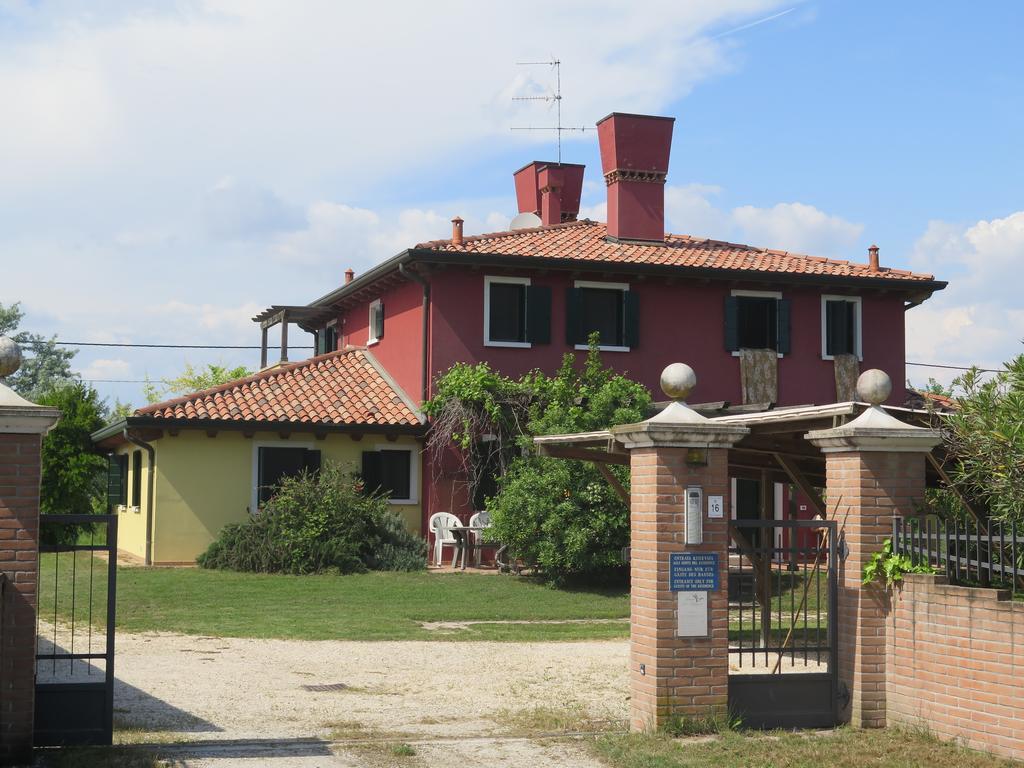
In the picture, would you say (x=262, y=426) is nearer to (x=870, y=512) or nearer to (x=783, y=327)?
(x=783, y=327)

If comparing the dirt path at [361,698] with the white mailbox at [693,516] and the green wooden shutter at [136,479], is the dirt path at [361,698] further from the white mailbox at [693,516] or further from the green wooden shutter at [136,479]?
the green wooden shutter at [136,479]

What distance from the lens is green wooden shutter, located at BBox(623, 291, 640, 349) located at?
83.8 ft

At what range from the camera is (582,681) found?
1167cm

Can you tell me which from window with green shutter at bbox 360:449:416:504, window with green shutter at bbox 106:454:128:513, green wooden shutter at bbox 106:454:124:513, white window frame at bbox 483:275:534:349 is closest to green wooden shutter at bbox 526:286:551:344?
white window frame at bbox 483:275:534:349

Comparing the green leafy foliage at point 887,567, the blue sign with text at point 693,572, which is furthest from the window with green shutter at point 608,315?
the blue sign with text at point 693,572

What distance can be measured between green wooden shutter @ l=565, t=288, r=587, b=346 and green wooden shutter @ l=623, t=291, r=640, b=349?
3.39 feet

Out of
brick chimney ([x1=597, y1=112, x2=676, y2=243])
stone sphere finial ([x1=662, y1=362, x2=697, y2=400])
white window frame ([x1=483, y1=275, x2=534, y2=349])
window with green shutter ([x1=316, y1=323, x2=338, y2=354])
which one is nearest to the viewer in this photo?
stone sphere finial ([x1=662, y1=362, x2=697, y2=400])

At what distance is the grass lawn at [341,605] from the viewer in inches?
584

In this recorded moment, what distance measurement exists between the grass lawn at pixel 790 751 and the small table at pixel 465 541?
45.2 ft

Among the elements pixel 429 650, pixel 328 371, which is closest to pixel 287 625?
pixel 429 650

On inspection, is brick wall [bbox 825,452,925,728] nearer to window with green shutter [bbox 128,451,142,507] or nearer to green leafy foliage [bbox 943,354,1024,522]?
green leafy foliage [bbox 943,354,1024,522]

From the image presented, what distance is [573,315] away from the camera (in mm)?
25031

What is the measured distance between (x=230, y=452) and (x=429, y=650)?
11178mm

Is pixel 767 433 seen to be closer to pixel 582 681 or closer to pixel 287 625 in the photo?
pixel 582 681
